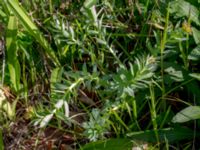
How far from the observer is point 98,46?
181 centimetres

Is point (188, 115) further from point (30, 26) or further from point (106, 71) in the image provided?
point (30, 26)

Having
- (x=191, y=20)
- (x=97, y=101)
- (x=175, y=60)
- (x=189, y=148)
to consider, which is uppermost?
(x=191, y=20)

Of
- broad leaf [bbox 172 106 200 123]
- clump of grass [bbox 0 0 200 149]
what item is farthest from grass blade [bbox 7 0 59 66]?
broad leaf [bbox 172 106 200 123]

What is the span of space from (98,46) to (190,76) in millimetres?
378

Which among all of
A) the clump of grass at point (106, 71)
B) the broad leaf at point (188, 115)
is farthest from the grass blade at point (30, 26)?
the broad leaf at point (188, 115)

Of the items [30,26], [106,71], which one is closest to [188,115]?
[106,71]

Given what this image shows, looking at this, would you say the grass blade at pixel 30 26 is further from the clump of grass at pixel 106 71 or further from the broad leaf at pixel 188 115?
the broad leaf at pixel 188 115

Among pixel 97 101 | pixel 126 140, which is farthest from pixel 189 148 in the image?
pixel 97 101

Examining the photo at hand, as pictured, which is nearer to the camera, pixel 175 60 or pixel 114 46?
pixel 175 60

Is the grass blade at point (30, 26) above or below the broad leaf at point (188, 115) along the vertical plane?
above

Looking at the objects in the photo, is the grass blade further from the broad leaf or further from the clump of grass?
the broad leaf

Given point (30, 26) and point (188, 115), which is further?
point (30, 26)

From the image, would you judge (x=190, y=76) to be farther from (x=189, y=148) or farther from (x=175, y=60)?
(x=189, y=148)

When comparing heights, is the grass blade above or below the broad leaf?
above
